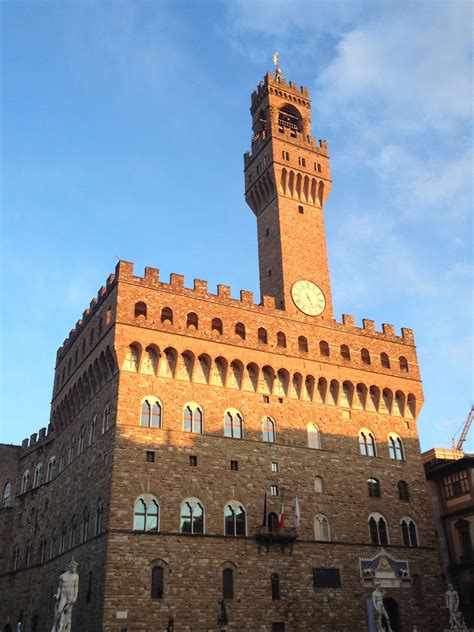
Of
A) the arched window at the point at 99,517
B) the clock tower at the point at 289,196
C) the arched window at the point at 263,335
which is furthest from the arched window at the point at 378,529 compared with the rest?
the arched window at the point at 99,517

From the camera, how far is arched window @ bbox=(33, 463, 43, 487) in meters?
47.3

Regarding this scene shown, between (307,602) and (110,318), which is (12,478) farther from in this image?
(307,602)

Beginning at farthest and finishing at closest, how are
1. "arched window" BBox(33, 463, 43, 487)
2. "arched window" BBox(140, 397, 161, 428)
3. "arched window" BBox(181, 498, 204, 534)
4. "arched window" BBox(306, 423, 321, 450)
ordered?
1. "arched window" BBox(33, 463, 43, 487)
2. "arched window" BBox(306, 423, 321, 450)
3. "arched window" BBox(140, 397, 161, 428)
4. "arched window" BBox(181, 498, 204, 534)

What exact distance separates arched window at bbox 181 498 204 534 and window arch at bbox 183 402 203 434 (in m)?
3.88

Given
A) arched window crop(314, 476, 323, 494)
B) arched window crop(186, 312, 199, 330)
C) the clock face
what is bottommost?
arched window crop(314, 476, 323, 494)

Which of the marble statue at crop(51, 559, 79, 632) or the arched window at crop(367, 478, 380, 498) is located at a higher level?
the arched window at crop(367, 478, 380, 498)

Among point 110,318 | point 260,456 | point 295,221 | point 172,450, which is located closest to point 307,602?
point 260,456

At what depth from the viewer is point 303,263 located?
149ft

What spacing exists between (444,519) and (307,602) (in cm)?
1557

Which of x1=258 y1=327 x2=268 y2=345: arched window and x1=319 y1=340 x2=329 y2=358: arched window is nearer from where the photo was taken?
x1=258 y1=327 x2=268 y2=345: arched window

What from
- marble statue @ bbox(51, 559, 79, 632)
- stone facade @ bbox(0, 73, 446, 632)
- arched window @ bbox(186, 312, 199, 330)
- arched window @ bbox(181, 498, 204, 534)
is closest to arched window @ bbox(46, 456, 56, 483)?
stone facade @ bbox(0, 73, 446, 632)

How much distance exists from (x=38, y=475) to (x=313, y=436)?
21140 millimetres

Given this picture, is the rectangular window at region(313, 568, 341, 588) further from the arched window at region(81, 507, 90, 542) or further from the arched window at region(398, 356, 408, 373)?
the arched window at region(398, 356, 408, 373)

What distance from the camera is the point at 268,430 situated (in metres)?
38.6
